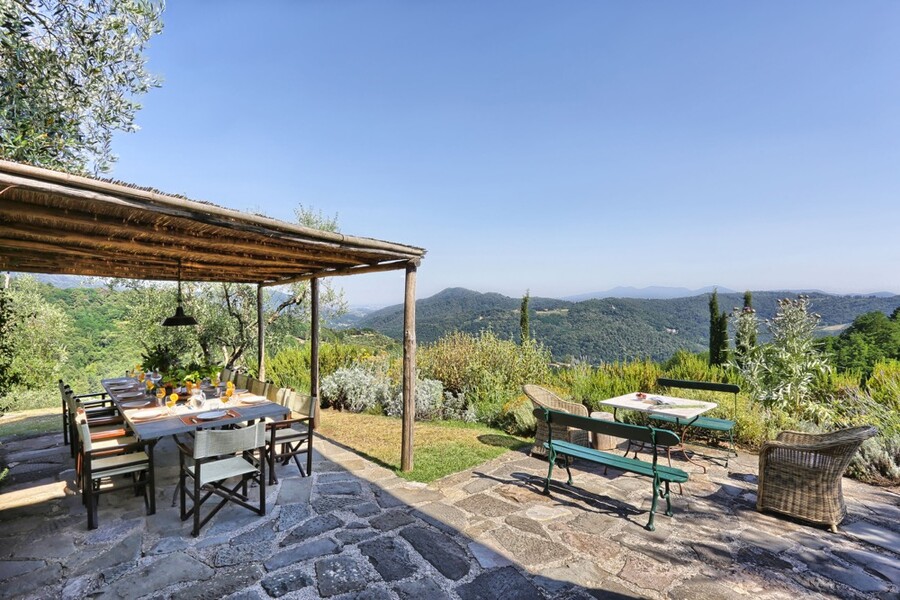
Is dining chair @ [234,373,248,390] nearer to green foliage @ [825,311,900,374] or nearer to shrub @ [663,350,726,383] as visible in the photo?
shrub @ [663,350,726,383]

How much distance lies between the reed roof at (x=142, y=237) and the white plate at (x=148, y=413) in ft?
5.61

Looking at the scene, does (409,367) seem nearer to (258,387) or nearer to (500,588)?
(258,387)

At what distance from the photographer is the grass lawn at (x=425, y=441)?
15.4 feet

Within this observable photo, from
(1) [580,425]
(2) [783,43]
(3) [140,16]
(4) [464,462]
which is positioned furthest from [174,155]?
(2) [783,43]

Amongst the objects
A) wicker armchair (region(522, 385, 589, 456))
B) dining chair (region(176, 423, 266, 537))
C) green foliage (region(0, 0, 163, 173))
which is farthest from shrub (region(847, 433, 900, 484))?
green foliage (region(0, 0, 163, 173))

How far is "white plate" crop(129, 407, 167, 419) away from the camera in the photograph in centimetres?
377

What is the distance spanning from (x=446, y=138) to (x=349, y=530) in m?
10.6

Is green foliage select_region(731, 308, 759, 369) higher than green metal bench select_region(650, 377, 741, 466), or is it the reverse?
green foliage select_region(731, 308, 759, 369)

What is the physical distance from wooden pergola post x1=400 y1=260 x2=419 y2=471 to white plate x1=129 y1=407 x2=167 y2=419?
98.3 inches

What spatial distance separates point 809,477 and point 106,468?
597cm

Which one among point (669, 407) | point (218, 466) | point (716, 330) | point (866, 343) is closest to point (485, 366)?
point (669, 407)

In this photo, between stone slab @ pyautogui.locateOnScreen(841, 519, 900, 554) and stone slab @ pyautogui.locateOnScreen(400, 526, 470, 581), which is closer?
stone slab @ pyautogui.locateOnScreen(400, 526, 470, 581)

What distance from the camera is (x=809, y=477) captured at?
10.5ft

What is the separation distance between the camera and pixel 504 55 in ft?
27.6
